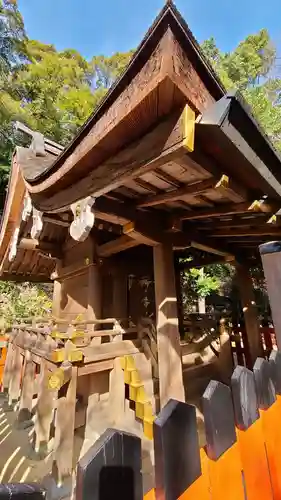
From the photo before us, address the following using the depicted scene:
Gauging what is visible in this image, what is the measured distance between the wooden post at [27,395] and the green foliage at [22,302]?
593 cm

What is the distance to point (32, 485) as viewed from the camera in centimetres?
55

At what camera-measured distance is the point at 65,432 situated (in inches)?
122

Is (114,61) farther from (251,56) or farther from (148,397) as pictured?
(148,397)

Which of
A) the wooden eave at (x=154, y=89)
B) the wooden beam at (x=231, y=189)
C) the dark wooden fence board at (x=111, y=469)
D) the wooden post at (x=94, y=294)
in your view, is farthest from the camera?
the wooden post at (x=94, y=294)

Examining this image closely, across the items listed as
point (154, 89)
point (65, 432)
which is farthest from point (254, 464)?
point (65, 432)

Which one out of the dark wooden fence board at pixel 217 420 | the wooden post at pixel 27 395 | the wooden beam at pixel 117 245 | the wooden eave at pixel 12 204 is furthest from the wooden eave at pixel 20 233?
the dark wooden fence board at pixel 217 420

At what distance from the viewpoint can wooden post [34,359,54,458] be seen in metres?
3.75

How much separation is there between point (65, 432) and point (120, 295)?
2.22m

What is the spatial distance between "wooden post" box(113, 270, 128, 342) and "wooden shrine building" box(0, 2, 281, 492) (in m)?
0.02

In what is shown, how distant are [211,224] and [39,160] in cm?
265

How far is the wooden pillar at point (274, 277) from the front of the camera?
1216mm

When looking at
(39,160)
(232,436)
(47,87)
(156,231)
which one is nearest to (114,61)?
(47,87)

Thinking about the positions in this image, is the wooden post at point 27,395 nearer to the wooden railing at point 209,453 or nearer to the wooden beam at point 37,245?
the wooden beam at point 37,245

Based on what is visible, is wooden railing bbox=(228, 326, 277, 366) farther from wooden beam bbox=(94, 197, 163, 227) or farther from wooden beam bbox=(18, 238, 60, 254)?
wooden beam bbox=(18, 238, 60, 254)
